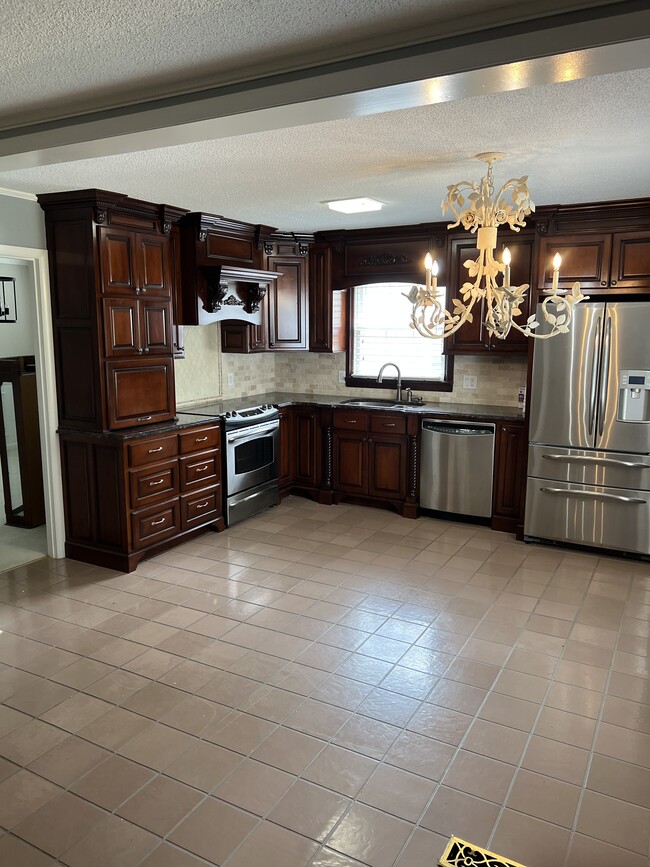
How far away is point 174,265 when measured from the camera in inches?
192

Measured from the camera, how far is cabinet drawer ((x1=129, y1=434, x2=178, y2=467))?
4.37 meters

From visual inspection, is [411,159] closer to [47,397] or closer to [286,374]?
[47,397]

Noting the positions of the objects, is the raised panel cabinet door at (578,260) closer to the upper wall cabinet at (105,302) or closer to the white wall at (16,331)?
the upper wall cabinet at (105,302)

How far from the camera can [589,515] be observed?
188 inches

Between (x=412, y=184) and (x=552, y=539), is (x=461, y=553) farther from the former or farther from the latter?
(x=412, y=184)

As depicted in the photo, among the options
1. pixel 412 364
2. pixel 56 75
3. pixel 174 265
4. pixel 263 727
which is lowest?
pixel 263 727

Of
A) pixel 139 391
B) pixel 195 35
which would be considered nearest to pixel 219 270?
pixel 139 391

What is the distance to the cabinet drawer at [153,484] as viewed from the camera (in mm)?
4402

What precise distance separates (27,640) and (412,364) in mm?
3991

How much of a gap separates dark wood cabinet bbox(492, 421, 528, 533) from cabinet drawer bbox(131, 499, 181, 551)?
2511 mm

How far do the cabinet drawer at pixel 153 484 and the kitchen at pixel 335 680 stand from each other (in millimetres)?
55

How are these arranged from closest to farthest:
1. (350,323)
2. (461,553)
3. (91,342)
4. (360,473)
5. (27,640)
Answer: (27,640)
(91,342)
(461,553)
(360,473)
(350,323)

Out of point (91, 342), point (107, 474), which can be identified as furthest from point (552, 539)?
point (91, 342)

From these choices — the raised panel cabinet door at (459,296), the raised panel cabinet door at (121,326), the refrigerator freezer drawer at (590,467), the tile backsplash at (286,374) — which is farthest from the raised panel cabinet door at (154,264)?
the refrigerator freezer drawer at (590,467)
